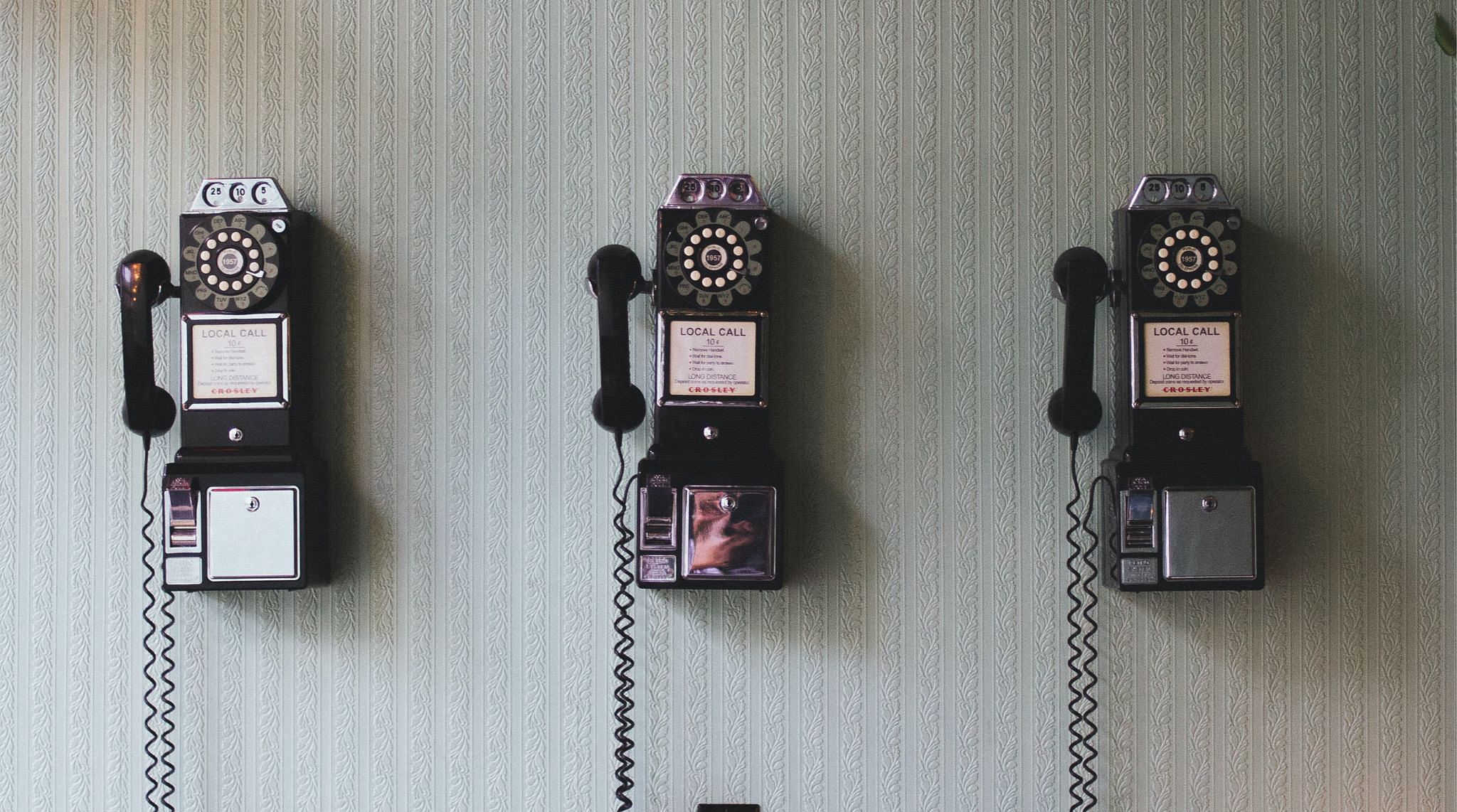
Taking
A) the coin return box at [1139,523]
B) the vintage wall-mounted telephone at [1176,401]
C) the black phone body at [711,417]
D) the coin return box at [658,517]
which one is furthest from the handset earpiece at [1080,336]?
the coin return box at [658,517]

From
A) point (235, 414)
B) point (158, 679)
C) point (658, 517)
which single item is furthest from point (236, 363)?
point (658, 517)

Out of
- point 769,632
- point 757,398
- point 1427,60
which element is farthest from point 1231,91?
point 769,632

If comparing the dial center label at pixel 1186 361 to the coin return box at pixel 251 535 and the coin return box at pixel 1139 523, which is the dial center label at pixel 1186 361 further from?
the coin return box at pixel 251 535

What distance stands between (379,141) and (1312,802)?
1540mm

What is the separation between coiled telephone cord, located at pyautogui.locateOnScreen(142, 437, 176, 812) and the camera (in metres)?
1.33

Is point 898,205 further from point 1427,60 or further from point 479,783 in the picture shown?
point 479,783

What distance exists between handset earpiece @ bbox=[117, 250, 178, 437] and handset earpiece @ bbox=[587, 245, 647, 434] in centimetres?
55

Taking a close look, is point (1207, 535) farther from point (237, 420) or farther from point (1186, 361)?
point (237, 420)

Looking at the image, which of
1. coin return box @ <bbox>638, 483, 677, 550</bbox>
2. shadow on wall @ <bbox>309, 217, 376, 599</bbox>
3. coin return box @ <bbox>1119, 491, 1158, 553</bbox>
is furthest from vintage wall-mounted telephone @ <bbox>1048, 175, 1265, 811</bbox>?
shadow on wall @ <bbox>309, 217, 376, 599</bbox>

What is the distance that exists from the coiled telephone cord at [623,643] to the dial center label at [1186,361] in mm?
680

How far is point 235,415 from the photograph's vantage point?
50.0 inches

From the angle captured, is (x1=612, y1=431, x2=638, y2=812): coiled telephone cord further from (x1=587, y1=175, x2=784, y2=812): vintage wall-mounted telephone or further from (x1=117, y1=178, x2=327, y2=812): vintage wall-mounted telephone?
(x1=117, y1=178, x2=327, y2=812): vintage wall-mounted telephone

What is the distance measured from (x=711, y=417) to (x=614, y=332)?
164 mm

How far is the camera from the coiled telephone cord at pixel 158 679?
4.36 ft
